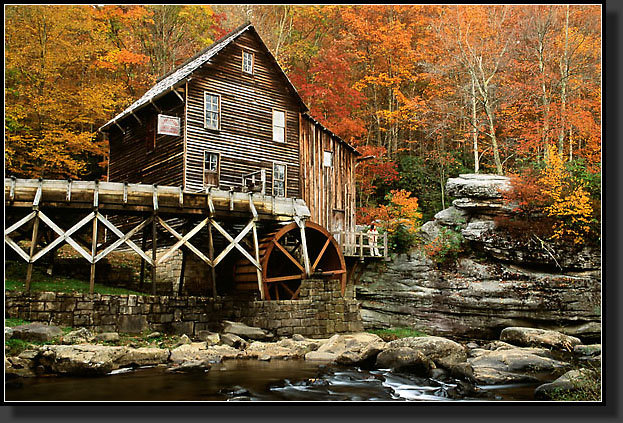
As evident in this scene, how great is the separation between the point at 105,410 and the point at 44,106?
1341 cm

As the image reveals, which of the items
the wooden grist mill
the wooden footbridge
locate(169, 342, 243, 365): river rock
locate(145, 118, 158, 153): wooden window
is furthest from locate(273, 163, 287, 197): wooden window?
locate(169, 342, 243, 365): river rock

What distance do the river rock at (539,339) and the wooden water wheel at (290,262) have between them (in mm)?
4924

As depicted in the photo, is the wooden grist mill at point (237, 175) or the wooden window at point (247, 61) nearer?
the wooden grist mill at point (237, 175)

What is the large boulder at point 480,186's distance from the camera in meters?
17.0

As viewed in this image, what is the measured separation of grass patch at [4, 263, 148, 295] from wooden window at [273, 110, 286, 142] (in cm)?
685

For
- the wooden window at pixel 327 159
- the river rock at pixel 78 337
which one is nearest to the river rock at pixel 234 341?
the river rock at pixel 78 337

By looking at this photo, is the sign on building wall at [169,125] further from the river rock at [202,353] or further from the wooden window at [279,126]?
the river rock at [202,353]

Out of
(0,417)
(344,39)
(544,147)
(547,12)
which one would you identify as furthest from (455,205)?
(0,417)

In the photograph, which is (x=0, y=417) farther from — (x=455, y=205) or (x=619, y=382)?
(x=455, y=205)

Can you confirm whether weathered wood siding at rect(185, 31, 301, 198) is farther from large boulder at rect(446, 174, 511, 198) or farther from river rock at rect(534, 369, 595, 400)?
river rock at rect(534, 369, 595, 400)

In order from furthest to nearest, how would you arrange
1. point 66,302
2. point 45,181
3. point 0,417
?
point 45,181 → point 66,302 → point 0,417

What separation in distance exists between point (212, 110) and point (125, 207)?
5396 millimetres

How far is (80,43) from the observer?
18.4m

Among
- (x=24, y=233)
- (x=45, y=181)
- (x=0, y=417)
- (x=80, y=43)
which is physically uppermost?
(x=80, y=43)
